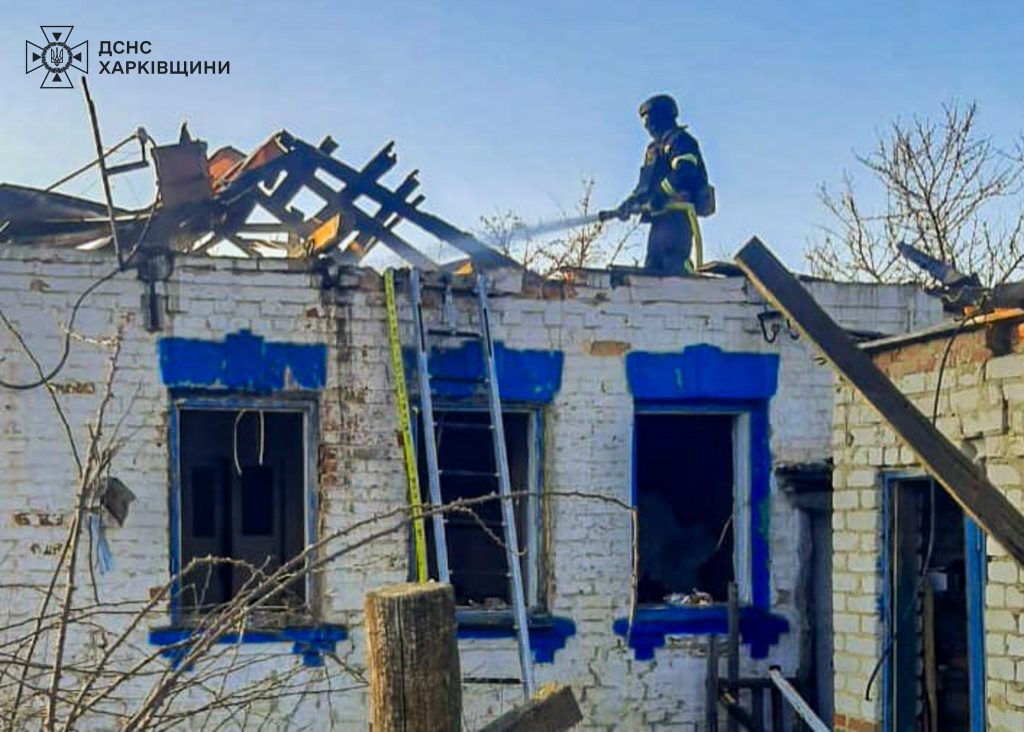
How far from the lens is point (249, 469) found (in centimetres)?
905

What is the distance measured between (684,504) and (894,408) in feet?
19.7

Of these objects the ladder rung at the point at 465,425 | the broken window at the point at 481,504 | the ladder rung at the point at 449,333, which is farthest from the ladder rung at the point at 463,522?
the ladder rung at the point at 449,333

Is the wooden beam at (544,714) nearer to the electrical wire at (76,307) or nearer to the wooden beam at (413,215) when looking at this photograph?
the electrical wire at (76,307)

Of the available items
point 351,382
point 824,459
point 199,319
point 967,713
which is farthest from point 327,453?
point 967,713

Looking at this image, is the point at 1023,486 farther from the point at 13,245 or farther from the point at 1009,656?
the point at 13,245

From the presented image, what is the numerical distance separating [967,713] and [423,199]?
174 inches

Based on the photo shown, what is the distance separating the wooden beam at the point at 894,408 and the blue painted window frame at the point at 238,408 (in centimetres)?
487

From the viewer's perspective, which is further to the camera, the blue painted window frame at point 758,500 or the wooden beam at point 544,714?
the blue painted window frame at point 758,500

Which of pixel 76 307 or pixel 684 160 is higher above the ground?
pixel 684 160

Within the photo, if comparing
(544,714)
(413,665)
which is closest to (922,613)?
(544,714)

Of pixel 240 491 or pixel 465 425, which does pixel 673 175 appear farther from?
pixel 240 491

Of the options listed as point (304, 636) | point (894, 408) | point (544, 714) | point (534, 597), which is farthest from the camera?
point (534, 597)

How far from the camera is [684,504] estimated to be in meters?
9.30

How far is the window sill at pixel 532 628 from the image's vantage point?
8.23 metres
